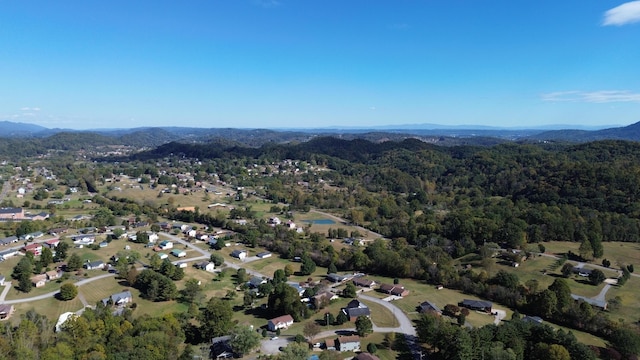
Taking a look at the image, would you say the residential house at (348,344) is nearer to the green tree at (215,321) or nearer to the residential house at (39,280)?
the green tree at (215,321)

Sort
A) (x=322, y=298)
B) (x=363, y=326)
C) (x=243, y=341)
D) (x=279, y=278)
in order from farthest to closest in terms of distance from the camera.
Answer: (x=279, y=278), (x=322, y=298), (x=363, y=326), (x=243, y=341)

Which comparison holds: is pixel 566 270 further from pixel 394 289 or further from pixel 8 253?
pixel 8 253

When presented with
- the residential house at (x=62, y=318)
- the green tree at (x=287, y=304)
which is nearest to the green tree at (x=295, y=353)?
the green tree at (x=287, y=304)

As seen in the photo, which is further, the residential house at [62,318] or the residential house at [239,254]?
the residential house at [239,254]

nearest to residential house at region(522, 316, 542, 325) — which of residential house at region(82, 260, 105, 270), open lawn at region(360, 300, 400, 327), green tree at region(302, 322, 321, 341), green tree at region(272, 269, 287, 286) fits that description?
open lawn at region(360, 300, 400, 327)

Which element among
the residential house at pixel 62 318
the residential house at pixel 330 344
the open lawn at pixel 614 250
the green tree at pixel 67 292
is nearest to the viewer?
the residential house at pixel 330 344

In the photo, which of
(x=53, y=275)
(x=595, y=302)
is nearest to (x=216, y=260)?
(x=53, y=275)
